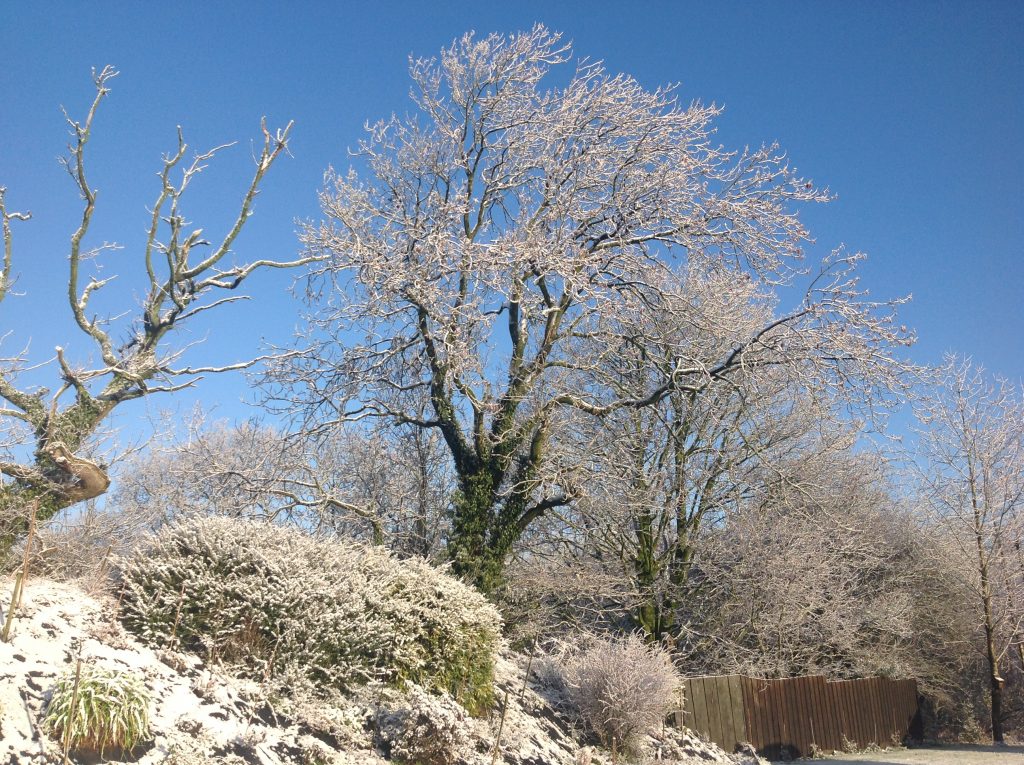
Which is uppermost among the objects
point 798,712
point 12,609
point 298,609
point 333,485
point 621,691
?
point 333,485

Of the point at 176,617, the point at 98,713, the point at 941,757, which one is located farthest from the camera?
the point at 941,757

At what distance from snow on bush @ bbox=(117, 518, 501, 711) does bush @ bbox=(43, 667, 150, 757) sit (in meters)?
1.44

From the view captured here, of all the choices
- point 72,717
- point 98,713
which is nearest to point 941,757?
point 98,713

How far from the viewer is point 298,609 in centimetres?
775

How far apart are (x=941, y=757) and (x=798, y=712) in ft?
9.26

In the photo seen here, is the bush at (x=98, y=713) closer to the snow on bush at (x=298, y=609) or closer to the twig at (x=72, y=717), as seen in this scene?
the twig at (x=72, y=717)

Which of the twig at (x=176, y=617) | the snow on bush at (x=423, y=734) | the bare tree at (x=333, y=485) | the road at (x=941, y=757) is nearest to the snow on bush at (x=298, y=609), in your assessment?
the twig at (x=176, y=617)

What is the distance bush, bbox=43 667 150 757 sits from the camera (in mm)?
5457

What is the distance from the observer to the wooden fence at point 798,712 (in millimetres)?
12680

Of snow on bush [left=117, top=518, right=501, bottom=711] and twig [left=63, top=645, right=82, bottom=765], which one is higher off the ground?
snow on bush [left=117, top=518, right=501, bottom=711]

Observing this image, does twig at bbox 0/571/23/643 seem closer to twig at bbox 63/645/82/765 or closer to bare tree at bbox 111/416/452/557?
twig at bbox 63/645/82/765

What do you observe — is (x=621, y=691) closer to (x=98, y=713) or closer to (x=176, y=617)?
(x=176, y=617)

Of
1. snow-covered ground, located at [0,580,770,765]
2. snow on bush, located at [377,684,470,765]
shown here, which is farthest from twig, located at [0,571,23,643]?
snow on bush, located at [377,684,470,765]

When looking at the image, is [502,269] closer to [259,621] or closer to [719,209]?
[719,209]
